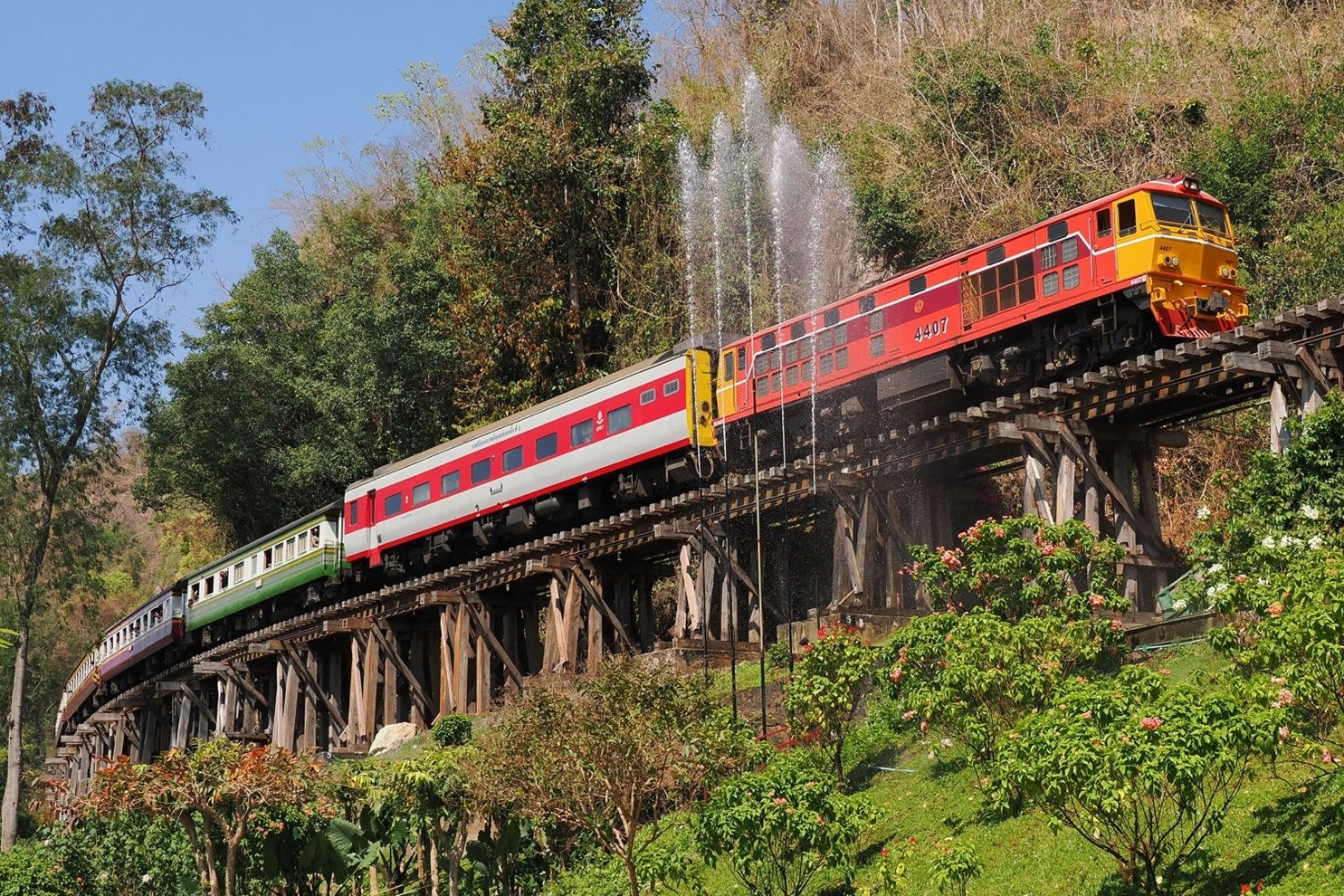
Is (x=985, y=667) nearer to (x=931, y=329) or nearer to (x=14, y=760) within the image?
(x=931, y=329)

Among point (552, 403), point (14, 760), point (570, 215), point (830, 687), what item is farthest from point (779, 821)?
point (570, 215)

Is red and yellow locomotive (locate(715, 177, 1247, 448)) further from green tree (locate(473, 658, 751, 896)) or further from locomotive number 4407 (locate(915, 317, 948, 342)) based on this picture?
green tree (locate(473, 658, 751, 896))

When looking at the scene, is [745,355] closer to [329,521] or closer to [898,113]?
[329,521]

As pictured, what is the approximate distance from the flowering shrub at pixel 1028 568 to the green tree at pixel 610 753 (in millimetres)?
3461

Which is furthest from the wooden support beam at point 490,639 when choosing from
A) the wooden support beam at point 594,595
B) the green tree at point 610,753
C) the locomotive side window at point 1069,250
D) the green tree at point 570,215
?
the locomotive side window at point 1069,250

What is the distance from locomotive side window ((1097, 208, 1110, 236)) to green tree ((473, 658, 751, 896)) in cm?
1162

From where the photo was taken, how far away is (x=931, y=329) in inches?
1176

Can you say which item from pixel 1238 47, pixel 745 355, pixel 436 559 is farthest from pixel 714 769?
pixel 1238 47

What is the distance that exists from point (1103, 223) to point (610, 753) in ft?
44.8

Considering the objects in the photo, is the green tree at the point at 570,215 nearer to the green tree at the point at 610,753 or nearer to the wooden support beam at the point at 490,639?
the wooden support beam at the point at 490,639

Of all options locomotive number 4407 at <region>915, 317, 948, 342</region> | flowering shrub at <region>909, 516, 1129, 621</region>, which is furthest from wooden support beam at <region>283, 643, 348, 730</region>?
flowering shrub at <region>909, 516, 1129, 621</region>

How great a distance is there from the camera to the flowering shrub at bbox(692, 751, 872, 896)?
1686 cm

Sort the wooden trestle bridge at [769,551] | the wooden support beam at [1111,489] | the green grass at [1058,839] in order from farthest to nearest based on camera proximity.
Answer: the wooden support beam at [1111,489] → the wooden trestle bridge at [769,551] → the green grass at [1058,839]

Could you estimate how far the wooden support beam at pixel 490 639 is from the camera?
3450 centimetres
